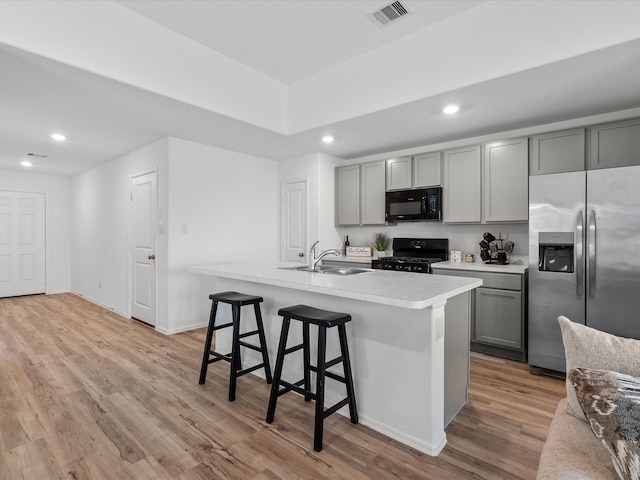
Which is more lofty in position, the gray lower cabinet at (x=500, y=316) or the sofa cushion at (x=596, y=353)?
the sofa cushion at (x=596, y=353)

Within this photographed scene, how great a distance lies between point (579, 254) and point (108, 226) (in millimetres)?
6069

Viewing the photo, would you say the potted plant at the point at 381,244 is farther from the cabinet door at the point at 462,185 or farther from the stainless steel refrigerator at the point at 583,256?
the stainless steel refrigerator at the point at 583,256

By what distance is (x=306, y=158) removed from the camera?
5023 millimetres

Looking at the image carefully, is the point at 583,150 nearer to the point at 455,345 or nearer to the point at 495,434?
the point at 455,345

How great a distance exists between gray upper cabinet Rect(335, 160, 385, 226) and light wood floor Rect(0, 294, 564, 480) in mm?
2219

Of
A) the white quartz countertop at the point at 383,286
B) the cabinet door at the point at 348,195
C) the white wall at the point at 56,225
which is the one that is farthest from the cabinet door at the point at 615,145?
the white wall at the point at 56,225

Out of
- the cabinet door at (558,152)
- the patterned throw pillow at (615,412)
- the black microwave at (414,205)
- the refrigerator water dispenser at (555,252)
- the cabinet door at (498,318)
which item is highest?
the cabinet door at (558,152)

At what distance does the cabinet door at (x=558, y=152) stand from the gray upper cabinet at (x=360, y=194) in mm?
1749

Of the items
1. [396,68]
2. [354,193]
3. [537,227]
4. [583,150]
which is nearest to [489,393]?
[537,227]

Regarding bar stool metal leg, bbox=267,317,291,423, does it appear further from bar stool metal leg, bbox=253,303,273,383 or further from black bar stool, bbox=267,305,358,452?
bar stool metal leg, bbox=253,303,273,383

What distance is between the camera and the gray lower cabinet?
3.27 meters

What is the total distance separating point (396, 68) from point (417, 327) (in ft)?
7.05

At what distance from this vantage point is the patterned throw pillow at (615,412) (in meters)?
0.90

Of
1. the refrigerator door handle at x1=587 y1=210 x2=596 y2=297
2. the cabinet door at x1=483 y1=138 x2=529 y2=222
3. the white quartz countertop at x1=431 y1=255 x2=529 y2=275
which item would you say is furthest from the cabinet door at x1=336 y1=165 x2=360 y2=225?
the refrigerator door handle at x1=587 y1=210 x2=596 y2=297
